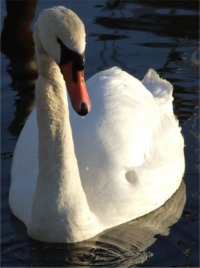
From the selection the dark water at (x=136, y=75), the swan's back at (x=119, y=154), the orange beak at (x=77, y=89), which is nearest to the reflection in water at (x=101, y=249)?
the dark water at (x=136, y=75)

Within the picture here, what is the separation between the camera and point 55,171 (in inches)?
270

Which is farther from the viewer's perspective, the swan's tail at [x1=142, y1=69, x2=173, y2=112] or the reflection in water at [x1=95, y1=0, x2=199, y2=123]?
the reflection in water at [x1=95, y1=0, x2=199, y2=123]

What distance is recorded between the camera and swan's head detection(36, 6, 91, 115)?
6.12 m

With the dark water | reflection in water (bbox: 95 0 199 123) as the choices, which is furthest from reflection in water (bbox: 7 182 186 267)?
reflection in water (bbox: 95 0 199 123)

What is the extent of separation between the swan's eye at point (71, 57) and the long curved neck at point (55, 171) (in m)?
0.28

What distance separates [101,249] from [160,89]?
A: 2.28 m

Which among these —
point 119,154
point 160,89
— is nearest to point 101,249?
point 119,154

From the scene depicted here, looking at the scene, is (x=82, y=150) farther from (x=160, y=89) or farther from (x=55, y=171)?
(x=160, y=89)

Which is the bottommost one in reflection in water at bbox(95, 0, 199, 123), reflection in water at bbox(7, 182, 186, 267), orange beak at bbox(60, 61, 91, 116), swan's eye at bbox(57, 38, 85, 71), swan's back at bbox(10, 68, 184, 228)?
reflection in water at bbox(95, 0, 199, 123)

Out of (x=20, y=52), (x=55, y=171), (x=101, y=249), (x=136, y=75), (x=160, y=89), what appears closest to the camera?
(x=55, y=171)

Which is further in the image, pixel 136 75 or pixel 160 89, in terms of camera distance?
pixel 136 75

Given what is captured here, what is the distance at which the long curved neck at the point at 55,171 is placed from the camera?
6656mm

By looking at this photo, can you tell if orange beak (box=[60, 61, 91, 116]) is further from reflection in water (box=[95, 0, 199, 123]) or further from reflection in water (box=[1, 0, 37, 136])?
reflection in water (box=[95, 0, 199, 123])

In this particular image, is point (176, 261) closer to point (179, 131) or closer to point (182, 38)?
point (179, 131)
